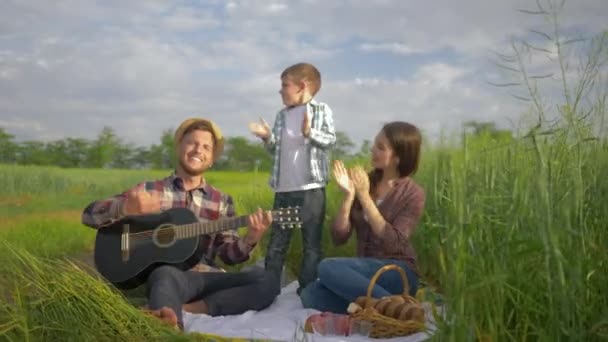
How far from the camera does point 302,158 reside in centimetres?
493

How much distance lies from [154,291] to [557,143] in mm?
2236

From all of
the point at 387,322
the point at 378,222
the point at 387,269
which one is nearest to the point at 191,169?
the point at 378,222

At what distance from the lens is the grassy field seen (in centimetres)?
216

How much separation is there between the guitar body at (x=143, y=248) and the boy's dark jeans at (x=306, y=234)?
0.91m

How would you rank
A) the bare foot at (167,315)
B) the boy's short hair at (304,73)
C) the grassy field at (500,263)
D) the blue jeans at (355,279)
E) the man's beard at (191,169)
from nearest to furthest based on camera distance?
the grassy field at (500,263) → the bare foot at (167,315) → the blue jeans at (355,279) → the man's beard at (191,169) → the boy's short hair at (304,73)

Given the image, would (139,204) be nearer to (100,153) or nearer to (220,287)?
(220,287)

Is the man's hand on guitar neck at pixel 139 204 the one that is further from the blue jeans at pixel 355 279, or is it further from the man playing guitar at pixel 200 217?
the blue jeans at pixel 355 279

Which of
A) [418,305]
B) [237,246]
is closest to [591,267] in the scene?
[418,305]

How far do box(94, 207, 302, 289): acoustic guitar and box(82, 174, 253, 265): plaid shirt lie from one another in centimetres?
8

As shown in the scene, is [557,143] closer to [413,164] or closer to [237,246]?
[413,164]

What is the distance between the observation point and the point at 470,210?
228 cm

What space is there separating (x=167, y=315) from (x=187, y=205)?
3.28 ft

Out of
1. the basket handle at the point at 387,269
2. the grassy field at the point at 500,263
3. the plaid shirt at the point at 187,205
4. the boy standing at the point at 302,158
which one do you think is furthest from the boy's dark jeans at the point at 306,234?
the grassy field at the point at 500,263

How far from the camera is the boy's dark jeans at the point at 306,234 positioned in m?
4.89
